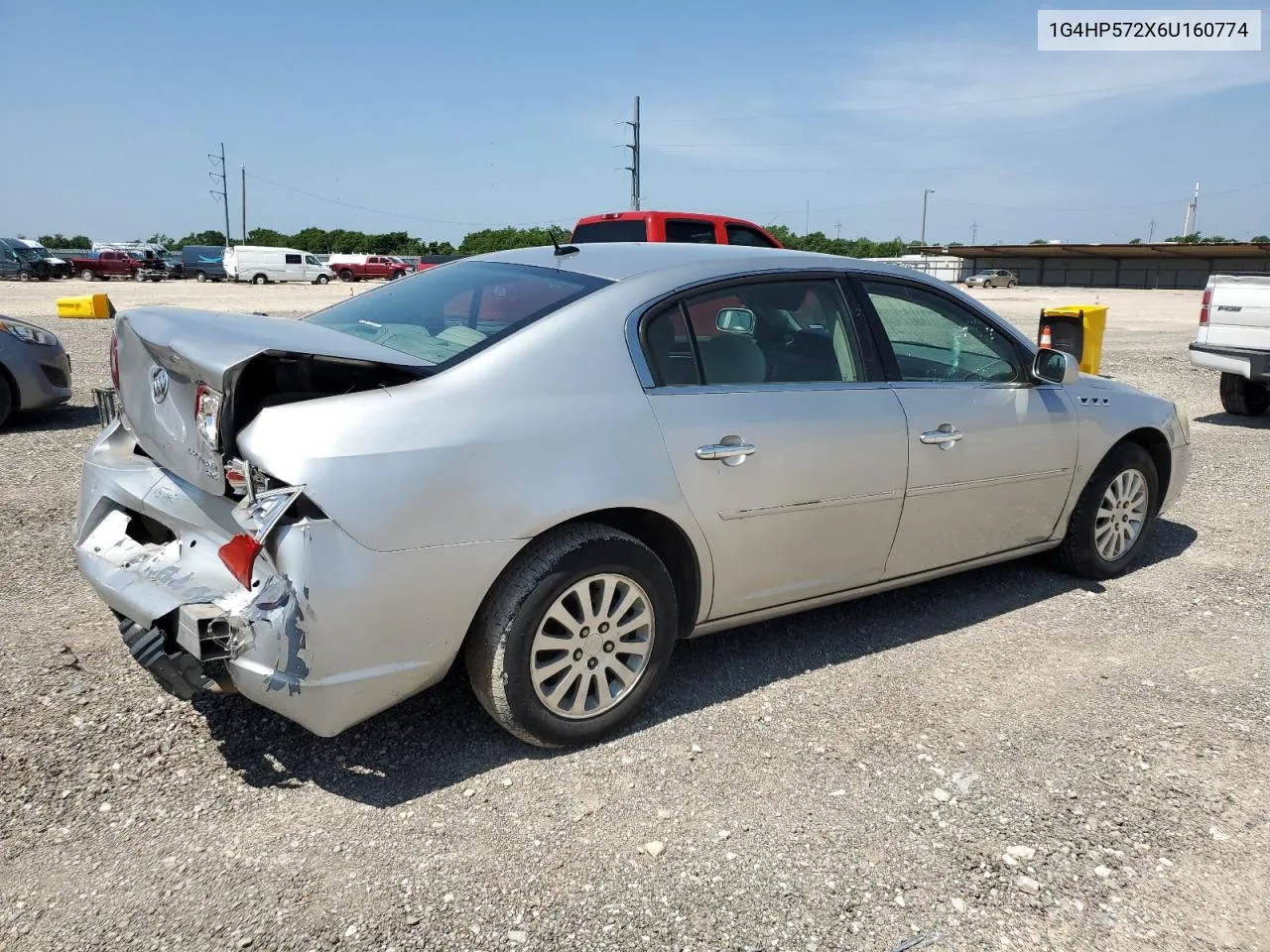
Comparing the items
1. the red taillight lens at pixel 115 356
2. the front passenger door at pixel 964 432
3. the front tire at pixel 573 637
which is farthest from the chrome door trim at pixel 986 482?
the red taillight lens at pixel 115 356

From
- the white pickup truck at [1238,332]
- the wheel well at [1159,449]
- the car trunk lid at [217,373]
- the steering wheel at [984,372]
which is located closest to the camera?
the car trunk lid at [217,373]

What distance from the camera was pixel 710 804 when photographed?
296 centimetres

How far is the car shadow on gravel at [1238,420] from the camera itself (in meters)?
9.62

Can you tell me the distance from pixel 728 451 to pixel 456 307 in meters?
1.10

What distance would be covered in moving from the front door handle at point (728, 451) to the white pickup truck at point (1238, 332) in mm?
7883

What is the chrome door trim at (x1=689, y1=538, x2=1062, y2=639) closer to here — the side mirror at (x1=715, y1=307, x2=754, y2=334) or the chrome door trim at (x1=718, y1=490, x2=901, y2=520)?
the chrome door trim at (x1=718, y1=490, x2=901, y2=520)

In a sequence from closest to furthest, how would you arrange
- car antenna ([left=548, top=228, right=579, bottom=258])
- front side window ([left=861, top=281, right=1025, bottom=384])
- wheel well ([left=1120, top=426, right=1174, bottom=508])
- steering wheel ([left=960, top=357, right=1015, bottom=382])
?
car antenna ([left=548, top=228, right=579, bottom=258]) < front side window ([left=861, top=281, right=1025, bottom=384]) < steering wheel ([left=960, top=357, right=1015, bottom=382]) < wheel well ([left=1120, top=426, right=1174, bottom=508])

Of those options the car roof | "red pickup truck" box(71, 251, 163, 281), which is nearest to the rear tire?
the car roof

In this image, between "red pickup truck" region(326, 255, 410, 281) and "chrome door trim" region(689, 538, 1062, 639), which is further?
"red pickup truck" region(326, 255, 410, 281)

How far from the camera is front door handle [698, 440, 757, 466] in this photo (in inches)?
129

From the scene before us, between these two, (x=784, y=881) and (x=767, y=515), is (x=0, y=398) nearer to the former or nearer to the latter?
(x=767, y=515)

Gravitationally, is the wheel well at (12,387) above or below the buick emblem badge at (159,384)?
below

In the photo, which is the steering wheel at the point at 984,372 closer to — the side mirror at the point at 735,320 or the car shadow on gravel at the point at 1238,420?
the side mirror at the point at 735,320

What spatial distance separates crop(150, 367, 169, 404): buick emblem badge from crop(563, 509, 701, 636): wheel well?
137 centimetres
